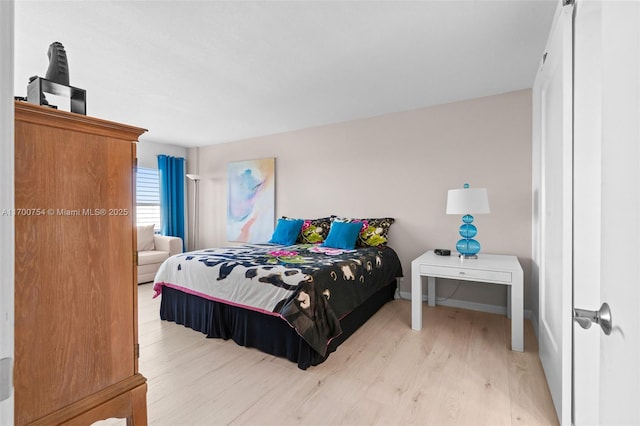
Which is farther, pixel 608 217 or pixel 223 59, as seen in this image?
pixel 223 59

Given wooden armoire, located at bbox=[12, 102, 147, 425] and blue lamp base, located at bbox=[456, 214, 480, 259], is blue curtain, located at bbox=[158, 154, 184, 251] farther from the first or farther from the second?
blue lamp base, located at bbox=[456, 214, 480, 259]

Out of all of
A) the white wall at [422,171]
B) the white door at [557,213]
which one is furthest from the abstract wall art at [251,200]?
the white door at [557,213]

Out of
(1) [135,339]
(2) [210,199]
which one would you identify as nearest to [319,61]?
(1) [135,339]

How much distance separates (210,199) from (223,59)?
12.0 feet

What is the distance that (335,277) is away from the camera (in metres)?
2.48

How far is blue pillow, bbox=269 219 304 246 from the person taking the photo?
4.04 meters

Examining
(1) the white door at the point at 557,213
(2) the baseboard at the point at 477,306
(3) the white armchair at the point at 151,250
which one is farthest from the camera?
(3) the white armchair at the point at 151,250

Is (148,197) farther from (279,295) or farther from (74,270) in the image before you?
(74,270)

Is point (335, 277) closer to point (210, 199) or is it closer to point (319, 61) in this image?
point (319, 61)

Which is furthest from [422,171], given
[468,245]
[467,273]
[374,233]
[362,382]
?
[362,382]

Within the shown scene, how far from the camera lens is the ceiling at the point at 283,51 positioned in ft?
6.14

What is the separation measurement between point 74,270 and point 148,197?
15.7ft

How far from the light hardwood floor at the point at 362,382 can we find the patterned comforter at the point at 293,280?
12.1 inches

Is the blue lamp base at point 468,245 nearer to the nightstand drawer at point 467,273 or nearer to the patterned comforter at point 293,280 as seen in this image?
the nightstand drawer at point 467,273
